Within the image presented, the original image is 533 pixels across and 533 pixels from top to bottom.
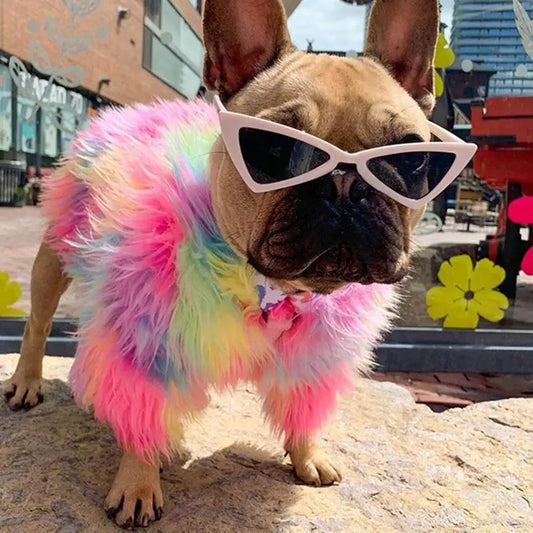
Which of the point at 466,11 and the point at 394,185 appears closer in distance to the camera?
the point at 394,185

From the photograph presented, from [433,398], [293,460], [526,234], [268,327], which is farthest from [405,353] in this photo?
[268,327]

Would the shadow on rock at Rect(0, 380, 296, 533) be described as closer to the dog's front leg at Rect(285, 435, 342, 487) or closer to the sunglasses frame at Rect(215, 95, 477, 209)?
the dog's front leg at Rect(285, 435, 342, 487)

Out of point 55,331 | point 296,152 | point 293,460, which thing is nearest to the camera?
point 296,152

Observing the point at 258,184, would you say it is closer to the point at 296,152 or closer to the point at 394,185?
the point at 296,152

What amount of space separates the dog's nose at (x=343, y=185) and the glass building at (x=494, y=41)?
2232mm

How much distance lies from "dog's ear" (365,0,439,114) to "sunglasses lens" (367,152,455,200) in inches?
14.2

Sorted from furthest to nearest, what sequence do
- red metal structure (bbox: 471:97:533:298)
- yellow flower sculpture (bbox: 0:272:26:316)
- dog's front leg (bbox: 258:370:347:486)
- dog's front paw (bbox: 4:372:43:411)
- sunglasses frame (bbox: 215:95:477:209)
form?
red metal structure (bbox: 471:97:533:298) < yellow flower sculpture (bbox: 0:272:26:316) < dog's front paw (bbox: 4:372:43:411) < dog's front leg (bbox: 258:370:347:486) < sunglasses frame (bbox: 215:95:477:209)

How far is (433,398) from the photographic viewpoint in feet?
9.60

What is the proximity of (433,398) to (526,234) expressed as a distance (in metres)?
1.14

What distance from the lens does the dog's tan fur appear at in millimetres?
1387

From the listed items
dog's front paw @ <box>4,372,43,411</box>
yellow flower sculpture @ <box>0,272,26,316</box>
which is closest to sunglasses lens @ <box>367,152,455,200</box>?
dog's front paw @ <box>4,372,43,411</box>

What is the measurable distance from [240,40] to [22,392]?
1.39 meters

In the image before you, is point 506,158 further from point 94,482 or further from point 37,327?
point 94,482

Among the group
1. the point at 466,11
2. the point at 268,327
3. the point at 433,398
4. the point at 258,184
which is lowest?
the point at 433,398
